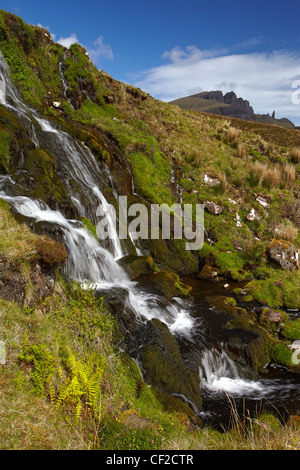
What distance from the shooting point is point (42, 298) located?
5176mm

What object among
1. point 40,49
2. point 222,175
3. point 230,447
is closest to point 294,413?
point 230,447

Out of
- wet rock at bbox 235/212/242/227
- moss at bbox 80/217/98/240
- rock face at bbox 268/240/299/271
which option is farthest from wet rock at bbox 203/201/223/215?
moss at bbox 80/217/98/240

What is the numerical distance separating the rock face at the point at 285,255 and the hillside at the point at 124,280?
0.04m

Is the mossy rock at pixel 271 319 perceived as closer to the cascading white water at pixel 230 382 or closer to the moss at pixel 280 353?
the moss at pixel 280 353

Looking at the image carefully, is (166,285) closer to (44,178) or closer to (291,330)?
(291,330)

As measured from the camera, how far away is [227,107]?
15000 centimetres

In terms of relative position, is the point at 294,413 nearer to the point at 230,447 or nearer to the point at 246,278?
the point at 230,447

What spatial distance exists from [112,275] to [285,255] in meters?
7.35

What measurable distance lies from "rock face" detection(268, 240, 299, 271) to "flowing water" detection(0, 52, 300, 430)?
4.00 metres

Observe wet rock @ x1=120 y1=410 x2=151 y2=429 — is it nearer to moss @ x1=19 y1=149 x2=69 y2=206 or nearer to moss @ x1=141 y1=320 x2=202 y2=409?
moss @ x1=141 y1=320 x2=202 y2=409

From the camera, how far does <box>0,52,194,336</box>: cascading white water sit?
7.76m

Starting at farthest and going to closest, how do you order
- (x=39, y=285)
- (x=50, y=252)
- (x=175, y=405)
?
(x=50, y=252) → (x=39, y=285) → (x=175, y=405)

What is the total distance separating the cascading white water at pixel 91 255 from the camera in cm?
776

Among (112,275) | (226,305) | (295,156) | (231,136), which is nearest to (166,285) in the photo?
(112,275)
